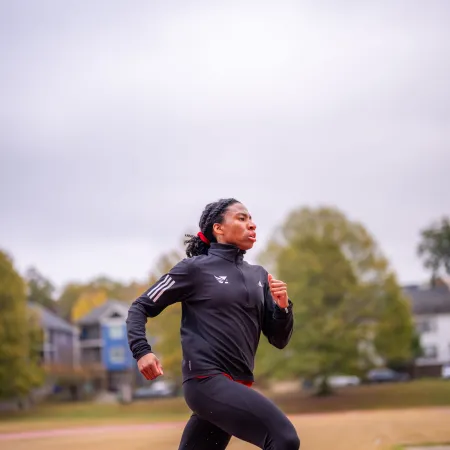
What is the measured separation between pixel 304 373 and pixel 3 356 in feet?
41.8

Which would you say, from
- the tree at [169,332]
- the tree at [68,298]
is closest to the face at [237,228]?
the tree at [169,332]

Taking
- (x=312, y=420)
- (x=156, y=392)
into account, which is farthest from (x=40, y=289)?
(x=312, y=420)

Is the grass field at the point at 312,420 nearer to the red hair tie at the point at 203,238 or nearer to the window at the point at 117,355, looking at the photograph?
the red hair tie at the point at 203,238

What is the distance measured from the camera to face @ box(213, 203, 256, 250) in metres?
3.86

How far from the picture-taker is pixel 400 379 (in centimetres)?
5266

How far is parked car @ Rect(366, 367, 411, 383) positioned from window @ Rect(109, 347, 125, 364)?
1809 centimetres

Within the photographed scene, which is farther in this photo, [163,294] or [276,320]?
[276,320]

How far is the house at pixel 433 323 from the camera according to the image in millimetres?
59919

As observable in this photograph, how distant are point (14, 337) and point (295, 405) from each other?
12501 mm

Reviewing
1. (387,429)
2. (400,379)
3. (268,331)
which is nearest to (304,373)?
(400,379)

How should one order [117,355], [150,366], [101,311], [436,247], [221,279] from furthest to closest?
1. [101,311]
2. [117,355]
3. [436,247]
4. [221,279]
5. [150,366]

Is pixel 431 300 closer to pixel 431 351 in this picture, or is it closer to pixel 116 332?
pixel 431 351

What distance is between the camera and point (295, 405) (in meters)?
37.2

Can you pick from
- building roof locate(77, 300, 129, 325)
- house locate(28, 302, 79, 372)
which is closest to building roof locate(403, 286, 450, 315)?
building roof locate(77, 300, 129, 325)
